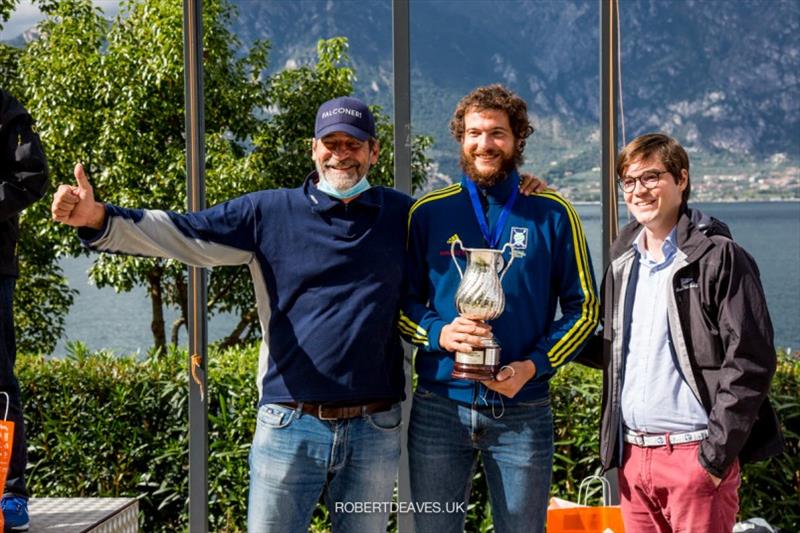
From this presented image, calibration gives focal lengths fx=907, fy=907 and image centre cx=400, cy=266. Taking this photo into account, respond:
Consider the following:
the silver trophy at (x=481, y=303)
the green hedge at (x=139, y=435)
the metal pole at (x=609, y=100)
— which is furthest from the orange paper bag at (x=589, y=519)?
the green hedge at (x=139, y=435)

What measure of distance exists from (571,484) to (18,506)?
6.30ft

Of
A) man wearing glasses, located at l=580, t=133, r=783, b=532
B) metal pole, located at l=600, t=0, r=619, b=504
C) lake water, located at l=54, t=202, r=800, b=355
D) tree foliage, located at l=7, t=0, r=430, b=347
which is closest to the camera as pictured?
man wearing glasses, located at l=580, t=133, r=783, b=532

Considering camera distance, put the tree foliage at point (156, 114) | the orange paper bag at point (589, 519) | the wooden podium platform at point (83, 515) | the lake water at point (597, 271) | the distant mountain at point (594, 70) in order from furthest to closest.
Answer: the distant mountain at point (594, 70) < the lake water at point (597, 271) < the tree foliage at point (156, 114) < the wooden podium platform at point (83, 515) < the orange paper bag at point (589, 519)

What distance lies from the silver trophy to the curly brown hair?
0.31 metres

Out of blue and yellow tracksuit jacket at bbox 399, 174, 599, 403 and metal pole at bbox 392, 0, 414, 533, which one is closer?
blue and yellow tracksuit jacket at bbox 399, 174, 599, 403

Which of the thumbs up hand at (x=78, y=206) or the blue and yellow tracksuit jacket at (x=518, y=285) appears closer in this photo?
the thumbs up hand at (x=78, y=206)

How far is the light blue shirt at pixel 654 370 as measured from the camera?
6.44 ft

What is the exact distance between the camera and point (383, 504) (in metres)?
2.12

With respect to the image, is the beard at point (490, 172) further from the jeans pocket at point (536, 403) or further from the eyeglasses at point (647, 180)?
the jeans pocket at point (536, 403)

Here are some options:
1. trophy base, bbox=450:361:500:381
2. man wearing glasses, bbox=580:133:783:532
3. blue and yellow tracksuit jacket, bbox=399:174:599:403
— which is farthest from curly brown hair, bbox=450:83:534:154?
trophy base, bbox=450:361:500:381

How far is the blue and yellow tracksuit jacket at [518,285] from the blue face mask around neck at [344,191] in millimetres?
148

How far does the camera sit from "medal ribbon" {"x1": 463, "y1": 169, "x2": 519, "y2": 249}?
6.91ft

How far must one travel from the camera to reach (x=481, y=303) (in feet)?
6.53
